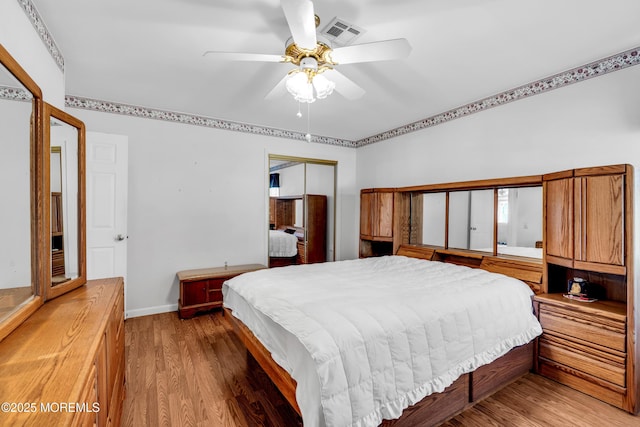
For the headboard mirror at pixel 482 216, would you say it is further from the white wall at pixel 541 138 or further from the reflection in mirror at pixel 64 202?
the reflection in mirror at pixel 64 202

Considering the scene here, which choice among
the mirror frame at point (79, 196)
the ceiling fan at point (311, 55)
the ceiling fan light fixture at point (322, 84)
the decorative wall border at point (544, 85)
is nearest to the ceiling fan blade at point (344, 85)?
the ceiling fan at point (311, 55)

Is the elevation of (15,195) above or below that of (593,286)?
above

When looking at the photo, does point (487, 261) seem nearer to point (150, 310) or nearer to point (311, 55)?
point (311, 55)

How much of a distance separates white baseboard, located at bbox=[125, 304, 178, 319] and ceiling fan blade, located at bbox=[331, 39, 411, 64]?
3475 millimetres

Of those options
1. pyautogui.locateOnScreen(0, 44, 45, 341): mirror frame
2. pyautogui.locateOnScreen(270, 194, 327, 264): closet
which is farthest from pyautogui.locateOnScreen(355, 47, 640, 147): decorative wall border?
pyautogui.locateOnScreen(0, 44, 45, 341): mirror frame

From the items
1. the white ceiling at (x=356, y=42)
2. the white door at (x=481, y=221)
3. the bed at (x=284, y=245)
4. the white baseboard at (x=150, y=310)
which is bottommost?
the white baseboard at (x=150, y=310)

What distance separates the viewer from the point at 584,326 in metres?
2.15

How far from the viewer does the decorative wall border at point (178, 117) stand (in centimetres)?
329

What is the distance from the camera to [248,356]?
8.48ft

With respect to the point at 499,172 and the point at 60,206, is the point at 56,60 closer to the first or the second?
the point at 60,206

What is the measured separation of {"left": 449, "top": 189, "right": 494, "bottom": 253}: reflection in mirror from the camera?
3252 millimetres

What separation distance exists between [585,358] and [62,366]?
9.90 ft

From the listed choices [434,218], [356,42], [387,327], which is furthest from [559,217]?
[356,42]

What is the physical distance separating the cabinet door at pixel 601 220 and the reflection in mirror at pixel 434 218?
1546 mm
